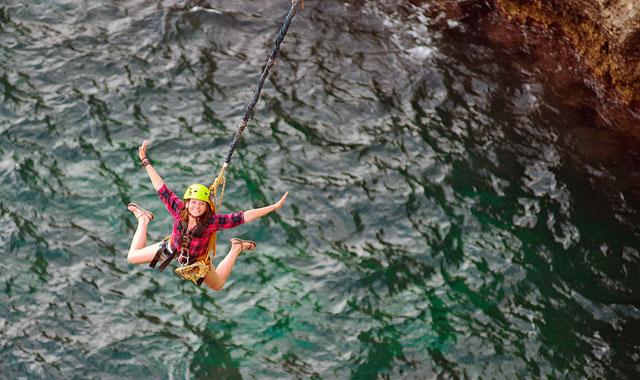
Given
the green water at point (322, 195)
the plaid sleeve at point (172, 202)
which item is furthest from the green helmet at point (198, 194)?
the green water at point (322, 195)

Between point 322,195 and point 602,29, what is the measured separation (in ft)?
27.9

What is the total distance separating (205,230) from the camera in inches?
565

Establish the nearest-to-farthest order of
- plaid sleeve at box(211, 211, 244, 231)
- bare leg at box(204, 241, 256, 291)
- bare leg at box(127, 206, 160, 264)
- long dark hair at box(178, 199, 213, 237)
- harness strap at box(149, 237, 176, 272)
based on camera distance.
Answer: long dark hair at box(178, 199, 213, 237) → plaid sleeve at box(211, 211, 244, 231) → harness strap at box(149, 237, 176, 272) → bare leg at box(127, 206, 160, 264) → bare leg at box(204, 241, 256, 291)

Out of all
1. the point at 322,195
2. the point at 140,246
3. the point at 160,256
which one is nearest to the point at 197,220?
the point at 160,256

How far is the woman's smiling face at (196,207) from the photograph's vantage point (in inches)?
549

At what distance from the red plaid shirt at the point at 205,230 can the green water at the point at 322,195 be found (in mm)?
3362

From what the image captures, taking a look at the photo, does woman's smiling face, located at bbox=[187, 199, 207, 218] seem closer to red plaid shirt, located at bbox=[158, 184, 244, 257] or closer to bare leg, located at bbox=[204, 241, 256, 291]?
red plaid shirt, located at bbox=[158, 184, 244, 257]

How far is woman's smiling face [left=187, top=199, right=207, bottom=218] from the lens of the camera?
13.9 metres

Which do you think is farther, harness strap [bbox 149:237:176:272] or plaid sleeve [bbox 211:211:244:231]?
harness strap [bbox 149:237:176:272]

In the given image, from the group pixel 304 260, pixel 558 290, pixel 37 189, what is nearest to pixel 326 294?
pixel 304 260

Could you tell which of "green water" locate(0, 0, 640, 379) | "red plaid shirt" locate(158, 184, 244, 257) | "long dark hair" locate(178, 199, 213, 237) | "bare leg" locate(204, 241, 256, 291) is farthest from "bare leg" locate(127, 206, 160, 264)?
"green water" locate(0, 0, 640, 379)

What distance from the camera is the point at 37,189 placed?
1927 centimetres

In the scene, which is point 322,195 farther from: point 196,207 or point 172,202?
point 196,207

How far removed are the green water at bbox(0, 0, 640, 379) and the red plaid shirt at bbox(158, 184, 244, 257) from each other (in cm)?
336
